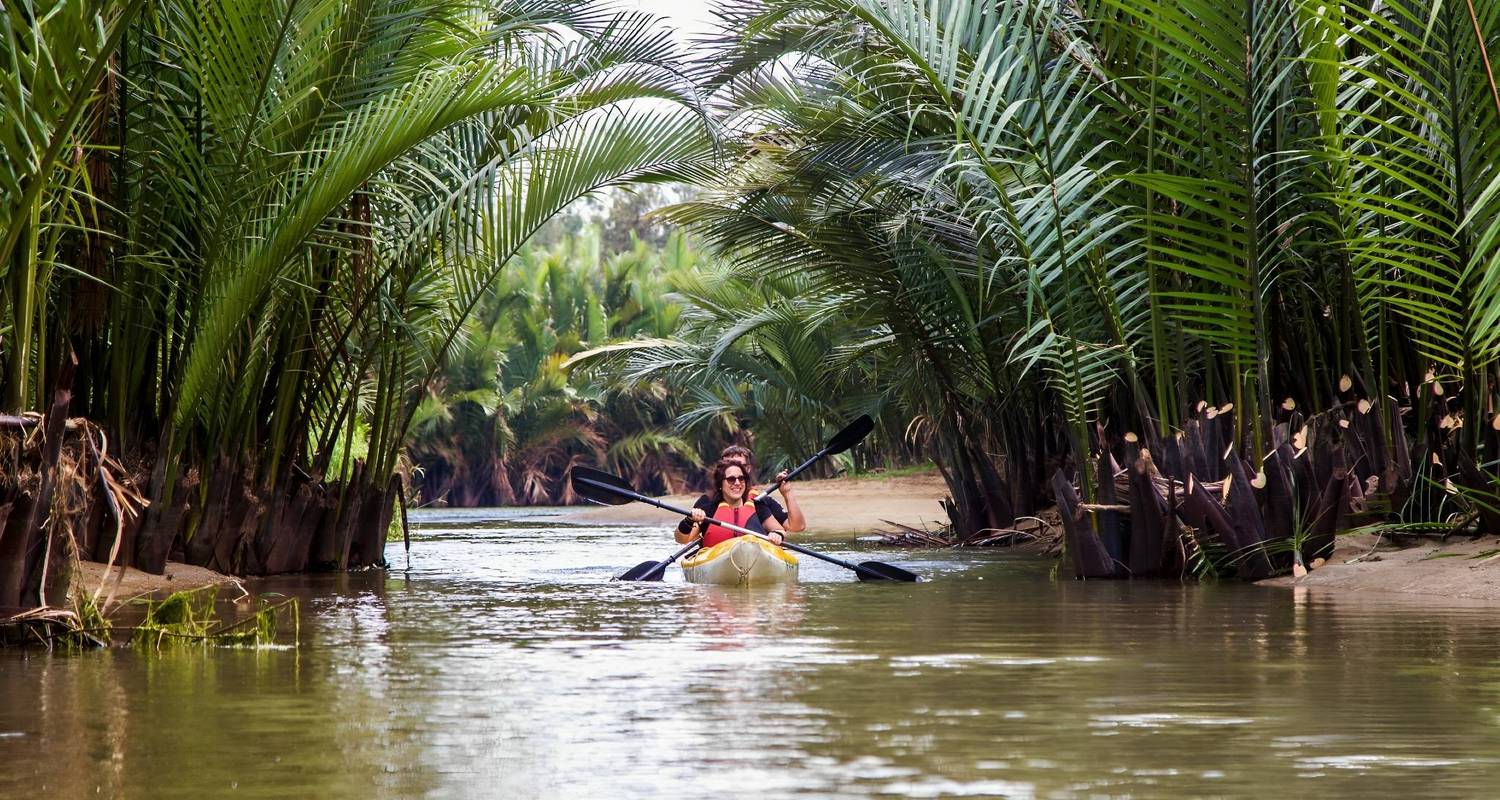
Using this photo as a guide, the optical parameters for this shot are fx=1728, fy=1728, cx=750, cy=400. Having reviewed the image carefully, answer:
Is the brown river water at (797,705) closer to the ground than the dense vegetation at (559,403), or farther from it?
closer to the ground

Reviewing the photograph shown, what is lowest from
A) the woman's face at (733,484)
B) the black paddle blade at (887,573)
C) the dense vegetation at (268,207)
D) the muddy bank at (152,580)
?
the black paddle blade at (887,573)

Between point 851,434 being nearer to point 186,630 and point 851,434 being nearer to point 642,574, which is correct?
point 642,574

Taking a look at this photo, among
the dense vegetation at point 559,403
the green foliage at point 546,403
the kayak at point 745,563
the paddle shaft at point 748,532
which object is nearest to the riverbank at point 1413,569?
the paddle shaft at point 748,532

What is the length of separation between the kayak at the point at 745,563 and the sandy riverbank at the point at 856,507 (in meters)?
9.43

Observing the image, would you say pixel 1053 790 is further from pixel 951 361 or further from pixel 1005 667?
pixel 951 361

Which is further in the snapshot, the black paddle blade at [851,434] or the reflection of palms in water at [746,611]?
the black paddle blade at [851,434]

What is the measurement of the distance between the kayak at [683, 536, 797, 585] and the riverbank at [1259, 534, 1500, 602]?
3006 millimetres

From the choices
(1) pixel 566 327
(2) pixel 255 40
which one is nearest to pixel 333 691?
(2) pixel 255 40

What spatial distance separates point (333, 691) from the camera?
5070mm

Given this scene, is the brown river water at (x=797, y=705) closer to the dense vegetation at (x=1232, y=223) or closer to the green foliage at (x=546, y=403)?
the dense vegetation at (x=1232, y=223)

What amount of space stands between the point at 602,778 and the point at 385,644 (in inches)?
121

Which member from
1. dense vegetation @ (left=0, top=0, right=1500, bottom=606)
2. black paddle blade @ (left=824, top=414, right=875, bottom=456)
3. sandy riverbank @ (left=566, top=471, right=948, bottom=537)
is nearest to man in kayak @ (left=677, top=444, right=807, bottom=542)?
black paddle blade @ (left=824, top=414, right=875, bottom=456)

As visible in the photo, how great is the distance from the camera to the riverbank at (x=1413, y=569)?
25.8 feet

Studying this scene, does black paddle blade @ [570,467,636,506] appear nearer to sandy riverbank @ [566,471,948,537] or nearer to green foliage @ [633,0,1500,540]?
green foliage @ [633,0,1500,540]
